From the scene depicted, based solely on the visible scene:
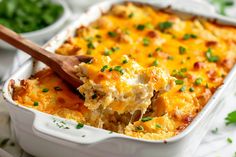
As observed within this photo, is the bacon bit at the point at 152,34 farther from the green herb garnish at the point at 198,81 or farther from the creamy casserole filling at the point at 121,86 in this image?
the creamy casserole filling at the point at 121,86

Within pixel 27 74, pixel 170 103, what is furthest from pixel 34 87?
pixel 170 103

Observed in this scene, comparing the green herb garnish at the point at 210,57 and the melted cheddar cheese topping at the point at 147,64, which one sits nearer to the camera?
the melted cheddar cheese topping at the point at 147,64

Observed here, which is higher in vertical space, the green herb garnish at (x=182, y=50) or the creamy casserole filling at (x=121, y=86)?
the creamy casserole filling at (x=121, y=86)

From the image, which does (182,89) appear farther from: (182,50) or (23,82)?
(23,82)

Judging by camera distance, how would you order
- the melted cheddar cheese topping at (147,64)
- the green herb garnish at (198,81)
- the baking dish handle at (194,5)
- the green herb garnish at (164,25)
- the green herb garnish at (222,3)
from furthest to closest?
1. the green herb garnish at (222,3)
2. the baking dish handle at (194,5)
3. the green herb garnish at (164,25)
4. the green herb garnish at (198,81)
5. the melted cheddar cheese topping at (147,64)

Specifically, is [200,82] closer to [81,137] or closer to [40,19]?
[81,137]

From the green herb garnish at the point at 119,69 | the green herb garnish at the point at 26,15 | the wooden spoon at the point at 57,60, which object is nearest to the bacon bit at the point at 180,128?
the green herb garnish at the point at 119,69

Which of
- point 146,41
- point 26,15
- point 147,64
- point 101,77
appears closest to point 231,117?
point 147,64
